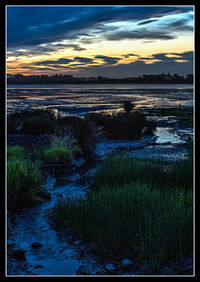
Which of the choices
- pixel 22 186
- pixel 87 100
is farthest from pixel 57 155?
pixel 87 100

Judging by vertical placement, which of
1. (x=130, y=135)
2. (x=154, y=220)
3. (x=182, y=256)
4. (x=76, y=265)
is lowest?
(x=76, y=265)

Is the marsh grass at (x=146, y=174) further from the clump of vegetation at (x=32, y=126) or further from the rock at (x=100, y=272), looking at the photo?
the clump of vegetation at (x=32, y=126)

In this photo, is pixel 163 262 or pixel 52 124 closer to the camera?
pixel 163 262

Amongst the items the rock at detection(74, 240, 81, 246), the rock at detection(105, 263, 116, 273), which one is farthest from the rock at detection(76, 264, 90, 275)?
the rock at detection(74, 240, 81, 246)

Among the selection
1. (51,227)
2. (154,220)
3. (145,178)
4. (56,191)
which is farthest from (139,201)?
(56,191)

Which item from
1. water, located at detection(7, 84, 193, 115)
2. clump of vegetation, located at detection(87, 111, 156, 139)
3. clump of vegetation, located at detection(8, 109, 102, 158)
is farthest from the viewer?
water, located at detection(7, 84, 193, 115)

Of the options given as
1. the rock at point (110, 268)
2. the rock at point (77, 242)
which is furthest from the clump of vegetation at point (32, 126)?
the rock at point (110, 268)

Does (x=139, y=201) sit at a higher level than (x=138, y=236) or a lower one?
higher

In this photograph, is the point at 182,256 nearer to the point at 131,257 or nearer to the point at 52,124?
the point at 131,257

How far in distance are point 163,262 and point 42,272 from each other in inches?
72.1

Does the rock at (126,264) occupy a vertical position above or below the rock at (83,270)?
above

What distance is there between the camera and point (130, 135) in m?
18.3

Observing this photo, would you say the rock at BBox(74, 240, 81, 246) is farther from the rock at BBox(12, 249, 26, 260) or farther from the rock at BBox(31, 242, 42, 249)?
the rock at BBox(12, 249, 26, 260)

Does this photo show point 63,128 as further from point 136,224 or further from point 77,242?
point 136,224
